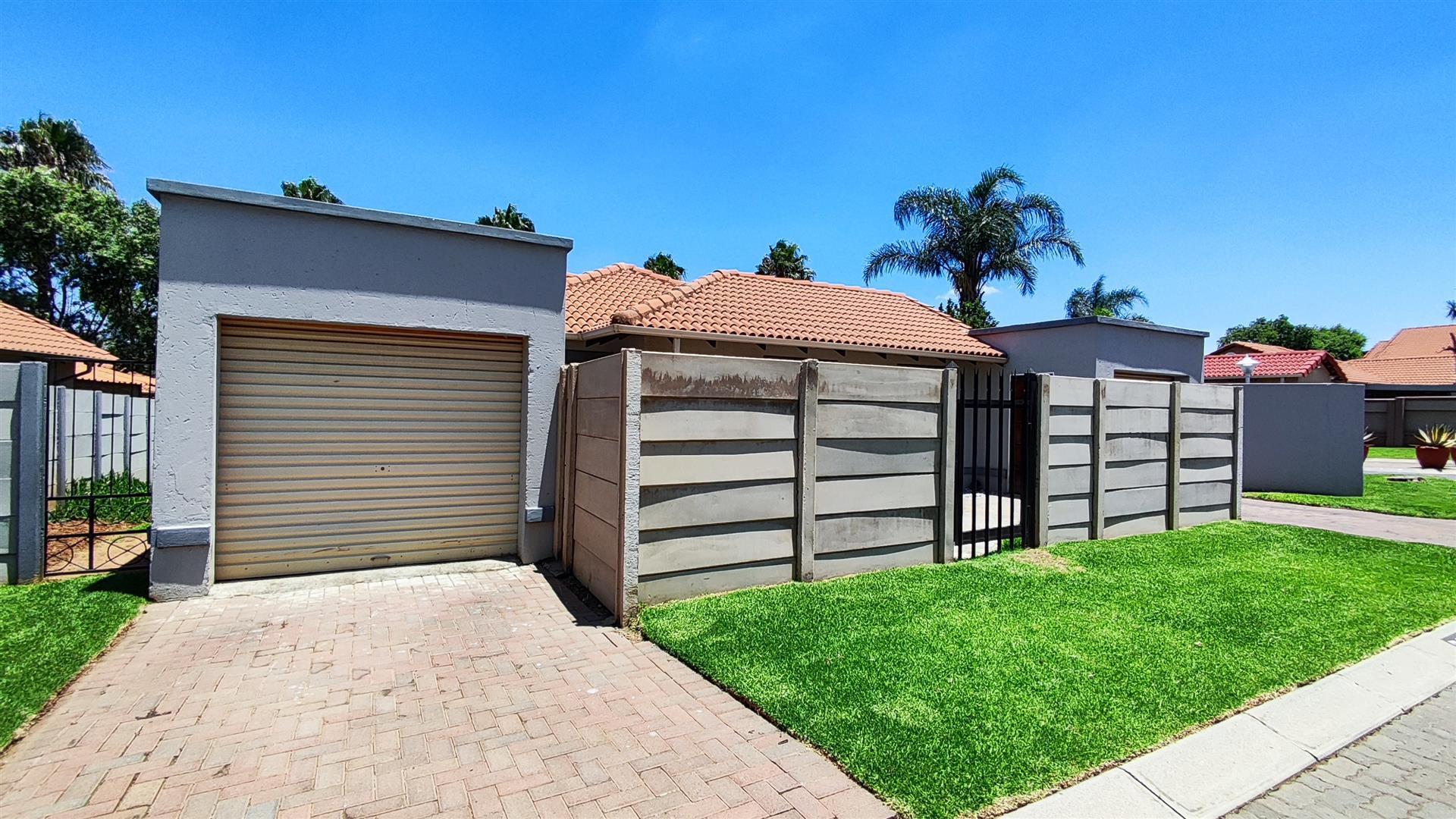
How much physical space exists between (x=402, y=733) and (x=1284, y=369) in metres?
32.0

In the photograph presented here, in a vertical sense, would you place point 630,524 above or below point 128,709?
above

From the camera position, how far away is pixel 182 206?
580cm

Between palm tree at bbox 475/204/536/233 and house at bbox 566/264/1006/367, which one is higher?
palm tree at bbox 475/204/536/233

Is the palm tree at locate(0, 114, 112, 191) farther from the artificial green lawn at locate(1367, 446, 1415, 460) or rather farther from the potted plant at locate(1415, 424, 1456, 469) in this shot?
the artificial green lawn at locate(1367, 446, 1415, 460)

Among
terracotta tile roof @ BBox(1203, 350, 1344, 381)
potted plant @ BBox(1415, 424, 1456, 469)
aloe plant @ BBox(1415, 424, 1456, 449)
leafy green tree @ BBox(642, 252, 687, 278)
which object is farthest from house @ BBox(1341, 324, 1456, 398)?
leafy green tree @ BBox(642, 252, 687, 278)

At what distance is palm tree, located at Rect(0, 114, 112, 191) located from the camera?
23109 mm

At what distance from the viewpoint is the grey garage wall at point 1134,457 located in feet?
24.7

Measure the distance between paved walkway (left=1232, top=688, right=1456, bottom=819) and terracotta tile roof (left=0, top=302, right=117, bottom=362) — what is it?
20.9 m

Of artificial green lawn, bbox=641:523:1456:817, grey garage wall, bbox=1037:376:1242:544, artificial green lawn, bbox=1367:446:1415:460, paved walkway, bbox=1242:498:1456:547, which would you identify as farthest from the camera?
artificial green lawn, bbox=1367:446:1415:460

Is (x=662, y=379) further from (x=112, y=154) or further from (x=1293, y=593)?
(x=112, y=154)

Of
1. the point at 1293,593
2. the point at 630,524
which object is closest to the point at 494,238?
the point at 630,524

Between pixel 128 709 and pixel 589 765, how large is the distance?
117 inches

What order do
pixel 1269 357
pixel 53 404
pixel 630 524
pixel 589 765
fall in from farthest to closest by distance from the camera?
pixel 1269 357, pixel 53 404, pixel 630 524, pixel 589 765

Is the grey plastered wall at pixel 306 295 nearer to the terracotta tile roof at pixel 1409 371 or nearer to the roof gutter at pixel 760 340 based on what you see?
the roof gutter at pixel 760 340
